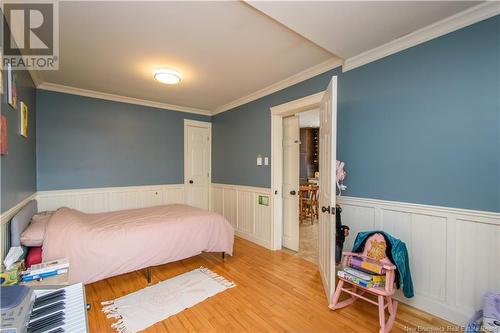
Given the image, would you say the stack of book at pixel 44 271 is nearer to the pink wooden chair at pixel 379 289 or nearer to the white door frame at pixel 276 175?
the pink wooden chair at pixel 379 289

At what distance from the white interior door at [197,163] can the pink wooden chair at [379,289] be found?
337 cm

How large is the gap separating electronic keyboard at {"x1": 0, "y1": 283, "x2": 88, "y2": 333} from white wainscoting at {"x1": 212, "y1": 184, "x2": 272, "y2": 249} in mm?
2851

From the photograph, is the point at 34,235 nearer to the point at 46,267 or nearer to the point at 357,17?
the point at 46,267

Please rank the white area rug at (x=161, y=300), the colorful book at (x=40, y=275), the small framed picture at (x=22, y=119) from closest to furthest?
the colorful book at (x=40, y=275), the white area rug at (x=161, y=300), the small framed picture at (x=22, y=119)

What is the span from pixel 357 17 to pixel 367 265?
2.05 meters

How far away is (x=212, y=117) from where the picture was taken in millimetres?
5051

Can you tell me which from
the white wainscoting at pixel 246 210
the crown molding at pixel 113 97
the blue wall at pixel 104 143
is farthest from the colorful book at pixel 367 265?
A: the crown molding at pixel 113 97

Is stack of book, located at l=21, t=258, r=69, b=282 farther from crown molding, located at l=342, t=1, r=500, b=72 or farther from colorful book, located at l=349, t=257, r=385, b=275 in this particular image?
crown molding, located at l=342, t=1, r=500, b=72

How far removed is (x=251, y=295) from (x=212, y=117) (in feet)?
12.4

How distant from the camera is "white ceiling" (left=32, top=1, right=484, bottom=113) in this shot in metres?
1.72

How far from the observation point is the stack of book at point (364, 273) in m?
1.84

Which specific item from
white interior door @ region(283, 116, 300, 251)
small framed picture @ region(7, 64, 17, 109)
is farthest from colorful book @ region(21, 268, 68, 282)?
white interior door @ region(283, 116, 300, 251)

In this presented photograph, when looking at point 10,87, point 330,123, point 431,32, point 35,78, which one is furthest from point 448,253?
point 35,78

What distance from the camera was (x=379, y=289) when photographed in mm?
1796
